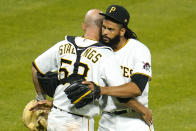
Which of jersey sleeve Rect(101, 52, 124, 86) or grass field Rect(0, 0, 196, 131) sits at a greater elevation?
jersey sleeve Rect(101, 52, 124, 86)

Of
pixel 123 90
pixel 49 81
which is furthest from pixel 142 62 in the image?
pixel 49 81

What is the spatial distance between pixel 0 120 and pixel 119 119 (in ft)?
11.6

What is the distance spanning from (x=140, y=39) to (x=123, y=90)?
780 cm

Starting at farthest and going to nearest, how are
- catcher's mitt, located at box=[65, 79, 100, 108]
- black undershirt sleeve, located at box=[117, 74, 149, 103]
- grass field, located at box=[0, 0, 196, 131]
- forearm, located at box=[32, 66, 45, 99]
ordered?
grass field, located at box=[0, 0, 196, 131] < forearm, located at box=[32, 66, 45, 99] < black undershirt sleeve, located at box=[117, 74, 149, 103] < catcher's mitt, located at box=[65, 79, 100, 108]

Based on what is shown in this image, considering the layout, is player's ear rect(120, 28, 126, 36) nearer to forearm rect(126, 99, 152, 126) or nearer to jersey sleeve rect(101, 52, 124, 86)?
jersey sleeve rect(101, 52, 124, 86)

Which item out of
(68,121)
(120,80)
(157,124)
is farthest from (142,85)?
(157,124)

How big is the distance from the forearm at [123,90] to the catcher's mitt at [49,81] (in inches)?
23.9

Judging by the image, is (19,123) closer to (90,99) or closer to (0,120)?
(0,120)

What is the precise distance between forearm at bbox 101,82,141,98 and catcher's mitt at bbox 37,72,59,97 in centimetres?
61

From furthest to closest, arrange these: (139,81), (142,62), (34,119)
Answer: (34,119)
(142,62)
(139,81)

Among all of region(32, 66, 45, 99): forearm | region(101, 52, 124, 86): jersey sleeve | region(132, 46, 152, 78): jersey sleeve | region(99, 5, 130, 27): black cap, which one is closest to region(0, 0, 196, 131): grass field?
region(32, 66, 45, 99): forearm

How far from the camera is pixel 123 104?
5.91 m

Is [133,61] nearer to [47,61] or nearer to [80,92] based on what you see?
[80,92]

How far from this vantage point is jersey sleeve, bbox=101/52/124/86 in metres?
5.41
